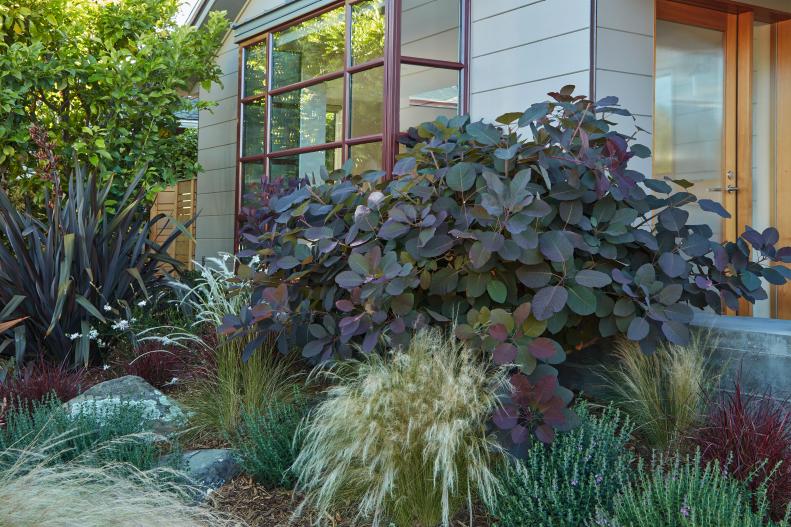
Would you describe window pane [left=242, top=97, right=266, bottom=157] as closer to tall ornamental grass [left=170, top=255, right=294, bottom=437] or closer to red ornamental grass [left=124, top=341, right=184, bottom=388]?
red ornamental grass [left=124, top=341, right=184, bottom=388]

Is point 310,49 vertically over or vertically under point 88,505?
over

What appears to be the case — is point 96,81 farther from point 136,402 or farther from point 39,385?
point 136,402

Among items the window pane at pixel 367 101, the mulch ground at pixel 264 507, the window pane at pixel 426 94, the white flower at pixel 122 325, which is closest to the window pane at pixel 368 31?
the window pane at pixel 367 101

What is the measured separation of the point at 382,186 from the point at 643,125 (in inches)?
62.0

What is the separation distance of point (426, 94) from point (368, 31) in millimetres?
706

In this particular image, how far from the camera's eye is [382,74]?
515 centimetres

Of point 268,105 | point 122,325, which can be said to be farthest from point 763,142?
point 122,325

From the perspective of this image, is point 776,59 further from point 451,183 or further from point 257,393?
point 257,393

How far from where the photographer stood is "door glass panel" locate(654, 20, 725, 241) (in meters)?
4.73

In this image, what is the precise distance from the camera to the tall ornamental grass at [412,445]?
2.58m

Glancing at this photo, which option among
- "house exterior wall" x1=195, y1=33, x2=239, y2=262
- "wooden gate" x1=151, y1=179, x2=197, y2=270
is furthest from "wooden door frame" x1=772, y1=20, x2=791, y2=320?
"wooden gate" x1=151, y1=179, x2=197, y2=270

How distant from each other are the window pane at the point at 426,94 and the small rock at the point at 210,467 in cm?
255

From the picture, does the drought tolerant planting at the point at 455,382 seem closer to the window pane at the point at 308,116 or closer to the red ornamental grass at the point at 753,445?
the red ornamental grass at the point at 753,445

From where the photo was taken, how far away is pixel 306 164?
6.07m
